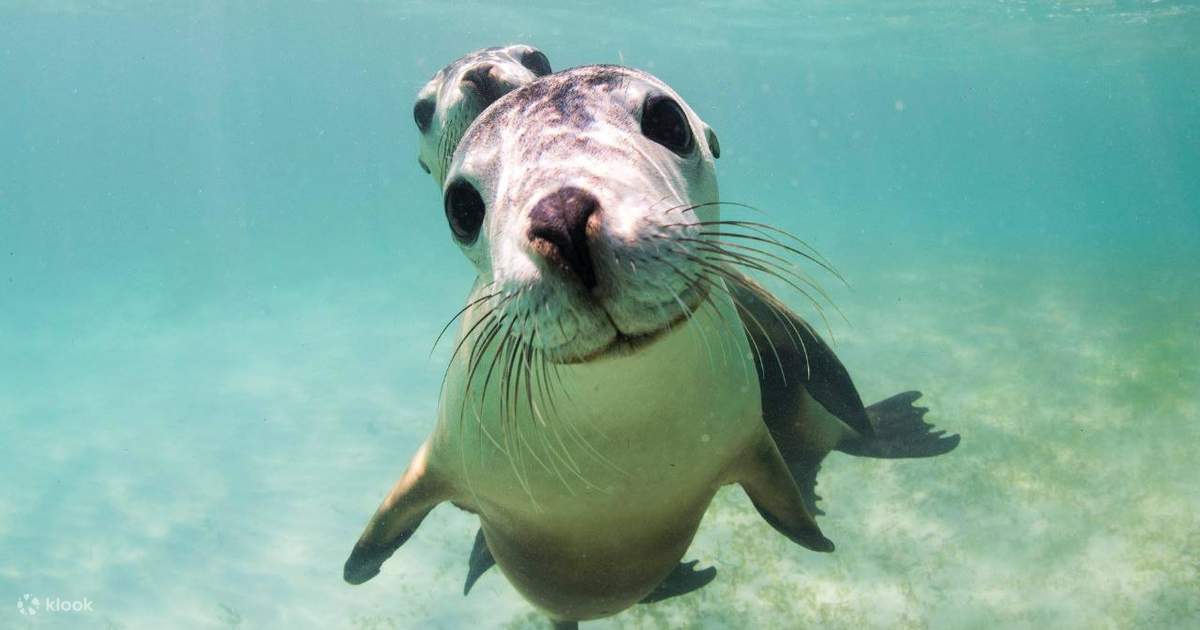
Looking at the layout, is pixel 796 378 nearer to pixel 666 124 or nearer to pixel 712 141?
pixel 712 141

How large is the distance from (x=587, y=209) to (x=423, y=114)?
8.22ft

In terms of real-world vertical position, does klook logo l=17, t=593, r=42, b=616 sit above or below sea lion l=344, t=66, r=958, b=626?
below

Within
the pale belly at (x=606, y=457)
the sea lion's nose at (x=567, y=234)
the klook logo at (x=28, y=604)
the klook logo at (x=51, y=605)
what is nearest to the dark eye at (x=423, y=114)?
the pale belly at (x=606, y=457)

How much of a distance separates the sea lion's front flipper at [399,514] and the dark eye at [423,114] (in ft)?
4.78

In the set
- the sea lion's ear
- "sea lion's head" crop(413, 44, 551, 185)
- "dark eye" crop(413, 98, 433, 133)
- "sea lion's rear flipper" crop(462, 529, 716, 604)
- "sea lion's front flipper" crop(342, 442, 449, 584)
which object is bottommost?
"sea lion's rear flipper" crop(462, 529, 716, 604)

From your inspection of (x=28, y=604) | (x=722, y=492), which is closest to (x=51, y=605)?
(x=28, y=604)

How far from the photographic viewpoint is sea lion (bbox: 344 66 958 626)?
4.17 ft

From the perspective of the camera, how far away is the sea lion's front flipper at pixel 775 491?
2.67 meters

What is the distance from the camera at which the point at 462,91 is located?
2.91 metres

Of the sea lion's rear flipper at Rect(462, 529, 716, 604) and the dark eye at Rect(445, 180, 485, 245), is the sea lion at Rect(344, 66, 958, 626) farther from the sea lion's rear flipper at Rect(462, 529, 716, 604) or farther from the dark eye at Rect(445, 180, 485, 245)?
the sea lion's rear flipper at Rect(462, 529, 716, 604)

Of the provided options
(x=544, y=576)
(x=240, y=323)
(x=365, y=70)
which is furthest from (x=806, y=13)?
(x=365, y=70)

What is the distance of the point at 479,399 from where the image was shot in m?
2.28

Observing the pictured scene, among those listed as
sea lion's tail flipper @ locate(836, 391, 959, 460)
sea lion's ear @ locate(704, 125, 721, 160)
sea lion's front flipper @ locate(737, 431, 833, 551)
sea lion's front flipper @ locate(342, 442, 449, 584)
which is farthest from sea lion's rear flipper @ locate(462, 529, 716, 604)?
sea lion's ear @ locate(704, 125, 721, 160)

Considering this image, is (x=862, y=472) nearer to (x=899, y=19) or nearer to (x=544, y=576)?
(x=544, y=576)
